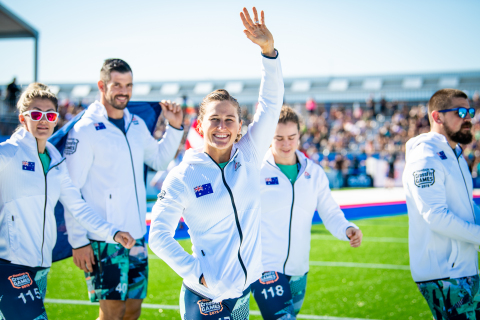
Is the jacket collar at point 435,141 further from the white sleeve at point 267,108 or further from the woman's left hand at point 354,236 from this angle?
the white sleeve at point 267,108

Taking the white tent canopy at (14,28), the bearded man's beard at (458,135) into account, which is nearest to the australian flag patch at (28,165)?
the bearded man's beard at (458,135)

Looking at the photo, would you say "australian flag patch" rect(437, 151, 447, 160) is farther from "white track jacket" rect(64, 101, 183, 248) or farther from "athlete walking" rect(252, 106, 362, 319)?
"white track jacket" rect(64, 101, 183, 248)

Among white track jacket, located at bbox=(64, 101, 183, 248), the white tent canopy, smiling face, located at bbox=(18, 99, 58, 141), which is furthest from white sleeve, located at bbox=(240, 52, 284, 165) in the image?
the white tent canopy

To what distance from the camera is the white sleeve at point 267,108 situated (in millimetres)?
2574

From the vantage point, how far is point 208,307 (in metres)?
2.29

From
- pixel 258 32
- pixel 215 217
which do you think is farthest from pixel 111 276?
pixel 258 32

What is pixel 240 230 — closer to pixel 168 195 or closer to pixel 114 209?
pixel 168 195

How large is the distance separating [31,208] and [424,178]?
2925mm

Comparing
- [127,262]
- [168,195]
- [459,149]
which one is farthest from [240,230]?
[459,149]

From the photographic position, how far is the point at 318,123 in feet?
86.6

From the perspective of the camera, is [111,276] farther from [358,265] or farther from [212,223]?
[358,265]

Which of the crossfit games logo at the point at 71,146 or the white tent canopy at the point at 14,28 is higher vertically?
the white tent canopy at the point at 14,28

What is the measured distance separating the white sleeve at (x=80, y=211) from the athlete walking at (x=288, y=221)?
3.93ft

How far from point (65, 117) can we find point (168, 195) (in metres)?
23.4
